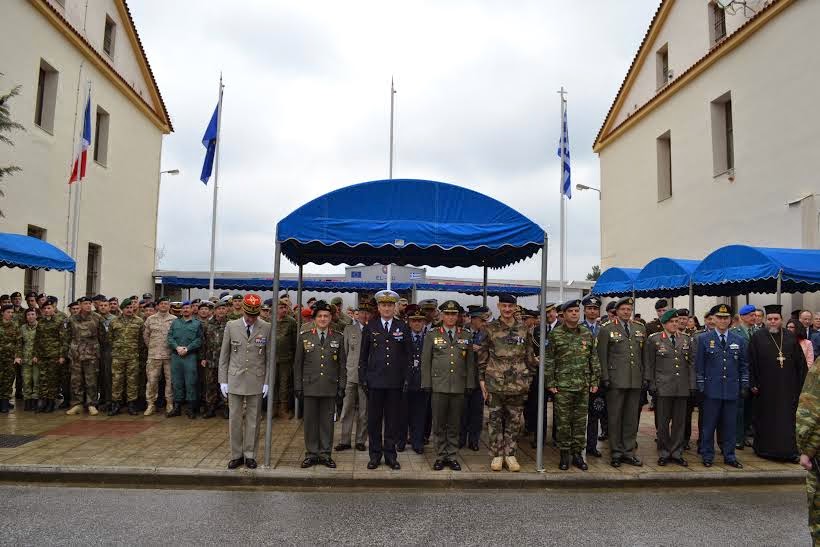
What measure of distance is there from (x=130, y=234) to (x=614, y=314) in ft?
61.8

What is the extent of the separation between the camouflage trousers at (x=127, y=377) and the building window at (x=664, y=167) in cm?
1726

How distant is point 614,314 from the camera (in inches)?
301

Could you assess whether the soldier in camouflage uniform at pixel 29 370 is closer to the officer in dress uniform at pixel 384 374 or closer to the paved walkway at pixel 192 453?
the paved walkway at pixel 192 453

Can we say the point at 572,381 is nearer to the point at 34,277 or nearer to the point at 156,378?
the point at 156,378

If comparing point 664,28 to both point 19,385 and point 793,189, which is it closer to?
point 793,189

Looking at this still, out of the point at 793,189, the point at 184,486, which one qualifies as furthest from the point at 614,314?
the point at 793,189

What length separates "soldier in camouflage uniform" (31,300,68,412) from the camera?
31.9ft

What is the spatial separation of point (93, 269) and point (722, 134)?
65.9ft

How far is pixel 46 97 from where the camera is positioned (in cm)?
1620

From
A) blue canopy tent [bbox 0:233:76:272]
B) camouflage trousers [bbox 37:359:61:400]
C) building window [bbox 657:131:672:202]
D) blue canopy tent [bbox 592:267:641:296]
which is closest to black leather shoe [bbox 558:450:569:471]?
camouflage trousers [bbox 37:359:61:400]

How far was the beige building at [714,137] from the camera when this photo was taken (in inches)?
524

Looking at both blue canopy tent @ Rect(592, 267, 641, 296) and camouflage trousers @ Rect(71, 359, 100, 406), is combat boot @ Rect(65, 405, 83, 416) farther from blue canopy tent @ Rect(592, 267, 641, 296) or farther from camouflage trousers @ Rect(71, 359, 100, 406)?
blue canopy tent @ Rect(592, 267, 641, 296)

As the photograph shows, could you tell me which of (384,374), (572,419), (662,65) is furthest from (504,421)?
(662,65)

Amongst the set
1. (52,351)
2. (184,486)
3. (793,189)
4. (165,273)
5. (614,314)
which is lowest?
(184,486)
